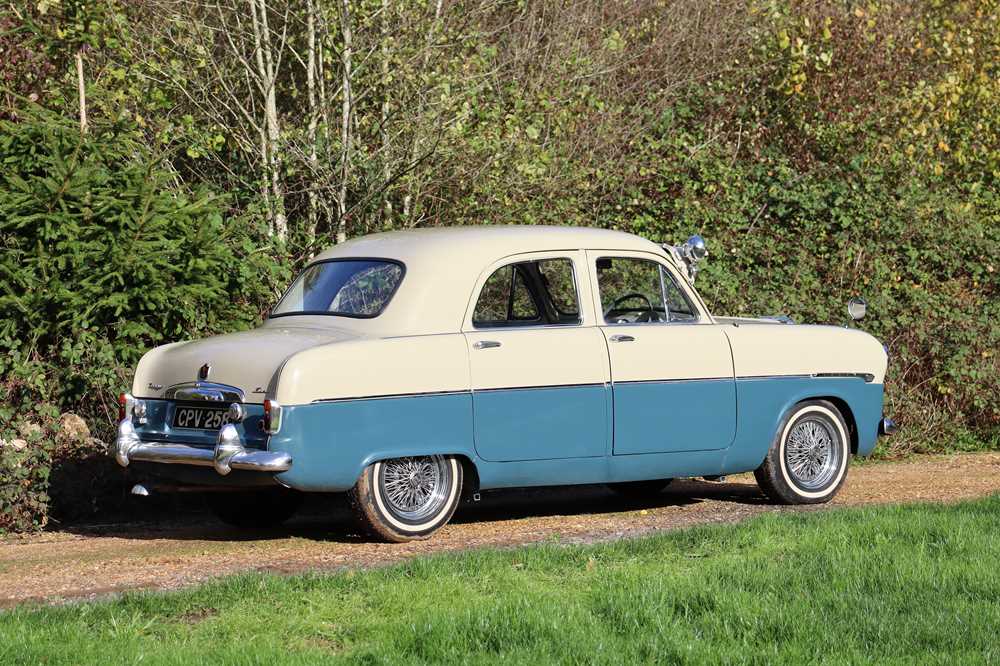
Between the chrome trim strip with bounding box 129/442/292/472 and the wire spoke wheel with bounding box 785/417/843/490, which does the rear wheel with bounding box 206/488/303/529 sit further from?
the wire spoke wheel with bounding box 785/417/843/490

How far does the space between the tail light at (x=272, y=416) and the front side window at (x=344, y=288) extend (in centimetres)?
103

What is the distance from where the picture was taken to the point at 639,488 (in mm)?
10852

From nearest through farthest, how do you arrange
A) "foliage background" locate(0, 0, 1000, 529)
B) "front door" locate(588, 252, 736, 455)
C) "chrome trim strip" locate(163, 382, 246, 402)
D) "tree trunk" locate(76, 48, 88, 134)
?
"chrome trim strip" locate(163, 382, 246, 402) → "front door" locate(588, 252, 736, 455) → "foliage background" locate(0, 0, 1000, 529) → "tree trunk" locate(76, 48, 88, 134)

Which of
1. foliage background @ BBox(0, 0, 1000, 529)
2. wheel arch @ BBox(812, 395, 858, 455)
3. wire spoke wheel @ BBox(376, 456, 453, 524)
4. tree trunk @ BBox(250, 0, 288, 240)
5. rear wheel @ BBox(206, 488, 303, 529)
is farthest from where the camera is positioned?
tree trunk @ BBox(250, 0, 288, 240)

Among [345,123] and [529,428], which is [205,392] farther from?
[345,123]

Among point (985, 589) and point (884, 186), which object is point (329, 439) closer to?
point (985, 589)

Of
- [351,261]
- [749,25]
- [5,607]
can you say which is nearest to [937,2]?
[749,25]

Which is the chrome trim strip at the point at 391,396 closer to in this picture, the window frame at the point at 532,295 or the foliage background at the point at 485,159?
the window frame at the point at 532,295

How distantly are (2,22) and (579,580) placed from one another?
8.04 meters

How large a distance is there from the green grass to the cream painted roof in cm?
159

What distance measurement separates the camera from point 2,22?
1234cm

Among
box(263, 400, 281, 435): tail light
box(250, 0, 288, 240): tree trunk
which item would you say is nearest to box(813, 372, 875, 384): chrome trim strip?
box(263, 400, 281, 435): tail light

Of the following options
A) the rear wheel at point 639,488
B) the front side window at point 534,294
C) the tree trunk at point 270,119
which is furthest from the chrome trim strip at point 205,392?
the tree trunk at point 270,119

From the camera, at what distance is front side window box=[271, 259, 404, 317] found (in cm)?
875
